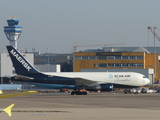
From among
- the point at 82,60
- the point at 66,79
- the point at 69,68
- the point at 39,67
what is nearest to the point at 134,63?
the point at 82,60

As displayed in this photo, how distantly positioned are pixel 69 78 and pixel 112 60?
62580 mm

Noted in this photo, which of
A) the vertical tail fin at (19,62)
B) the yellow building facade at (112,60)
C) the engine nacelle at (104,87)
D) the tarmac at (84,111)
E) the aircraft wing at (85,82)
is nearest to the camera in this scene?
the tarmac at (84,111)

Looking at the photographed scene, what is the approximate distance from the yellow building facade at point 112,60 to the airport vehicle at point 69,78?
57214 mm

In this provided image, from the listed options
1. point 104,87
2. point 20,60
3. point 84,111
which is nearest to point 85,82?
point 104,87

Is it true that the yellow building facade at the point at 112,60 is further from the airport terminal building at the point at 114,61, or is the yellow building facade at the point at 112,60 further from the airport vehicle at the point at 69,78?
the airport vehicle at the point at 69,78

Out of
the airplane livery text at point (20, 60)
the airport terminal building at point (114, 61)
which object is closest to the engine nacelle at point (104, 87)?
the airplane livery text at point (20, 60)

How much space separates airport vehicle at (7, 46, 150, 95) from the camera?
67.2 metres

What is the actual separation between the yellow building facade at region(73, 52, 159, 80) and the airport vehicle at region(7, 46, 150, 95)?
188ft

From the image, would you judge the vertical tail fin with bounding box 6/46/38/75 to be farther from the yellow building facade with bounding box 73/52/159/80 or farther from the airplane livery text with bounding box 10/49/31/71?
the yellow building facade with bounding box 73/52/159/80

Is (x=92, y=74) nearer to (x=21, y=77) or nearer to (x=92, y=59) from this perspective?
(x=21, y=77)

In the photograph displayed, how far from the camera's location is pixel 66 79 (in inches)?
2707

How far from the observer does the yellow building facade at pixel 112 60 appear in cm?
12875

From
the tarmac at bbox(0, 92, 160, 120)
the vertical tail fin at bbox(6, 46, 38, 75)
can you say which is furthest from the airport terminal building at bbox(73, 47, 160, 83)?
the tarmac at bbox(0, 92, 160, 120)

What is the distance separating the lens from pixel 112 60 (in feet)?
428
